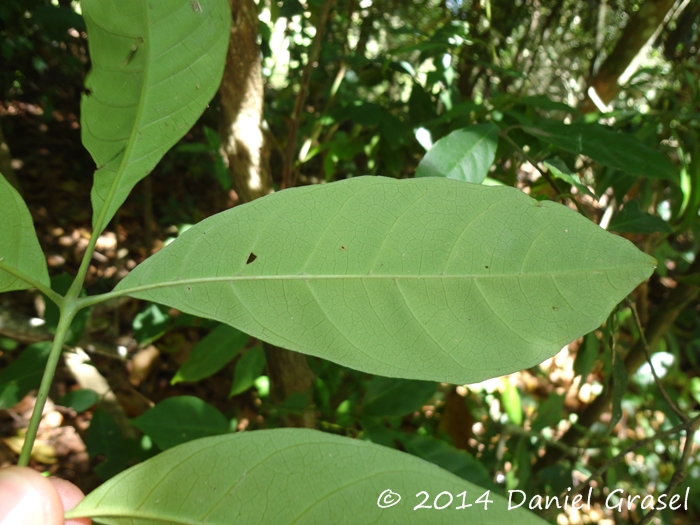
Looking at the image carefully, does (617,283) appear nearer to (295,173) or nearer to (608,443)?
(295,173)

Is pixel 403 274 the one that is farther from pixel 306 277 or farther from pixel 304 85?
pixel 304 85

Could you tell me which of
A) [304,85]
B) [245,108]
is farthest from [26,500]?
[304,85]

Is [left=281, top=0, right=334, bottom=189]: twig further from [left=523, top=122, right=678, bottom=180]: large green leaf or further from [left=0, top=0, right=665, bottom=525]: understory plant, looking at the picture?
[left=0, top=0, right=665, bottom=525]: understory plant

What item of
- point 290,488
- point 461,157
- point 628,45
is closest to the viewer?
point 290,488

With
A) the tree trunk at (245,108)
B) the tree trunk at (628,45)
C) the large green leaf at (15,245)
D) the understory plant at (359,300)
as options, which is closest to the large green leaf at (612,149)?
the understory plant at (359,300)

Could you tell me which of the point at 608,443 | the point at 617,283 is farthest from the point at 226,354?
the point at 608,443
